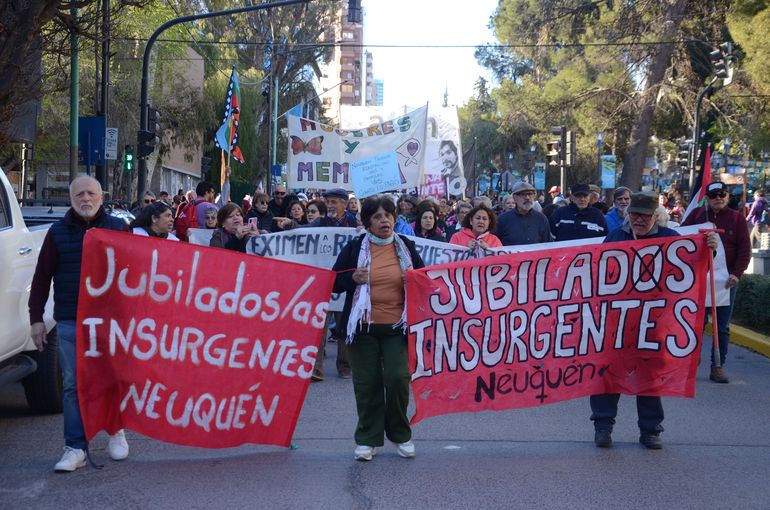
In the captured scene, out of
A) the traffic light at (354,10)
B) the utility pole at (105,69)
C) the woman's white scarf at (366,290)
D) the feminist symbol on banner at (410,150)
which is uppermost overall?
the traffic light at (354,10)

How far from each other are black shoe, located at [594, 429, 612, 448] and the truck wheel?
12.9 ft

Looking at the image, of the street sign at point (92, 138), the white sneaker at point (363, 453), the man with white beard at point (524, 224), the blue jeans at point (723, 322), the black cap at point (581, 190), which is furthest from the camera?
the street sign at point (92, 138)

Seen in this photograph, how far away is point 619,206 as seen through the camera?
1246 cm

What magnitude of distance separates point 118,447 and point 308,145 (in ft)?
45.3

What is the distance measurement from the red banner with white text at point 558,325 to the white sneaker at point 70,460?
2.11 meters

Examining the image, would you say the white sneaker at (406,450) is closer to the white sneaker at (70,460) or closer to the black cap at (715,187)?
the white sneaker at (70,460)

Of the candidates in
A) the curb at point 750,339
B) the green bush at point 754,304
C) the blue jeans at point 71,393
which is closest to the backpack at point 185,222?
the curb at point 750,339

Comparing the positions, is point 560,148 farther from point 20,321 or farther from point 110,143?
point 20,321

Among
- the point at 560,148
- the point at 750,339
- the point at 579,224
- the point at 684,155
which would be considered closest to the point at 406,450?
the point at 579,224

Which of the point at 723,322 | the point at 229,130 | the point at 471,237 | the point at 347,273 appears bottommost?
the point at 723,322

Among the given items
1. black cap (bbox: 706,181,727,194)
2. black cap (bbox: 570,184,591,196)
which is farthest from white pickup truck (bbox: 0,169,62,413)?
black cap (bbox: 706,181,727,194)

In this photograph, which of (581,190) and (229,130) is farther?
(229,130)

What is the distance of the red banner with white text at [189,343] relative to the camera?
6.38 meters

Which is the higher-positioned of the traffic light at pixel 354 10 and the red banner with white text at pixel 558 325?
the traffic light at pixel 354 10
